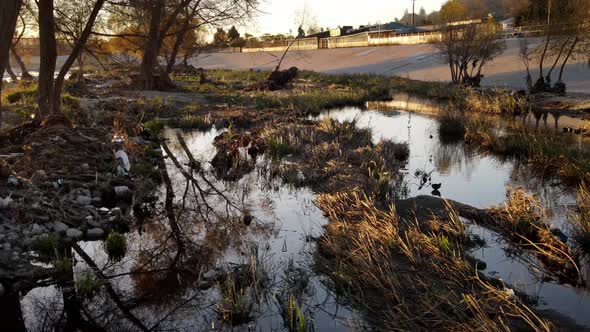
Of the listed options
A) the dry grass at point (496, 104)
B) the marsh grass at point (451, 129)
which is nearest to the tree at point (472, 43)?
the dry grass at point (496, 104)

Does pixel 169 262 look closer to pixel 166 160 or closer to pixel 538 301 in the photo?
pixel 538 301

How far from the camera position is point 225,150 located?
11.6 m

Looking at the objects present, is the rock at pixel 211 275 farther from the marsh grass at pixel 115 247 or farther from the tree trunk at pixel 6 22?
the tree trunk at pixel 6 22

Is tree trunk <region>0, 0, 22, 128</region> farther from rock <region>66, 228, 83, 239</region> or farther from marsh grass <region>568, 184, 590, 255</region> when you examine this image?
marsh grass <region>568, 184, 590, 255</region>

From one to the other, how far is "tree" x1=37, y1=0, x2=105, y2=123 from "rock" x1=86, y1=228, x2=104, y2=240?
5431mm

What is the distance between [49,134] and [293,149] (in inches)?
203

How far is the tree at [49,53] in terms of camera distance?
439 inches

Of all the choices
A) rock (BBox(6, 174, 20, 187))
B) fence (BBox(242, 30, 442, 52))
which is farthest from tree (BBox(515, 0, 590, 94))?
rock (BBox(6, 174, 20, 187))

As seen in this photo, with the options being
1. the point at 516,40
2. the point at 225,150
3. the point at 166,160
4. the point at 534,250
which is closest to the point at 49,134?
the point at 166,160

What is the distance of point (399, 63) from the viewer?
44.1 meters

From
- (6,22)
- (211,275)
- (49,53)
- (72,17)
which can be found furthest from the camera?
(72,17)

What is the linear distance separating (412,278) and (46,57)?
10305 mm

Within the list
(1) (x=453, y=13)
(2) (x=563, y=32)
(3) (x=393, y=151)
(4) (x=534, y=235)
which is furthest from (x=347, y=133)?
(1) (x=453, y=13)

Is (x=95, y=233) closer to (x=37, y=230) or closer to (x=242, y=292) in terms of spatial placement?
(x=37, y=230)
